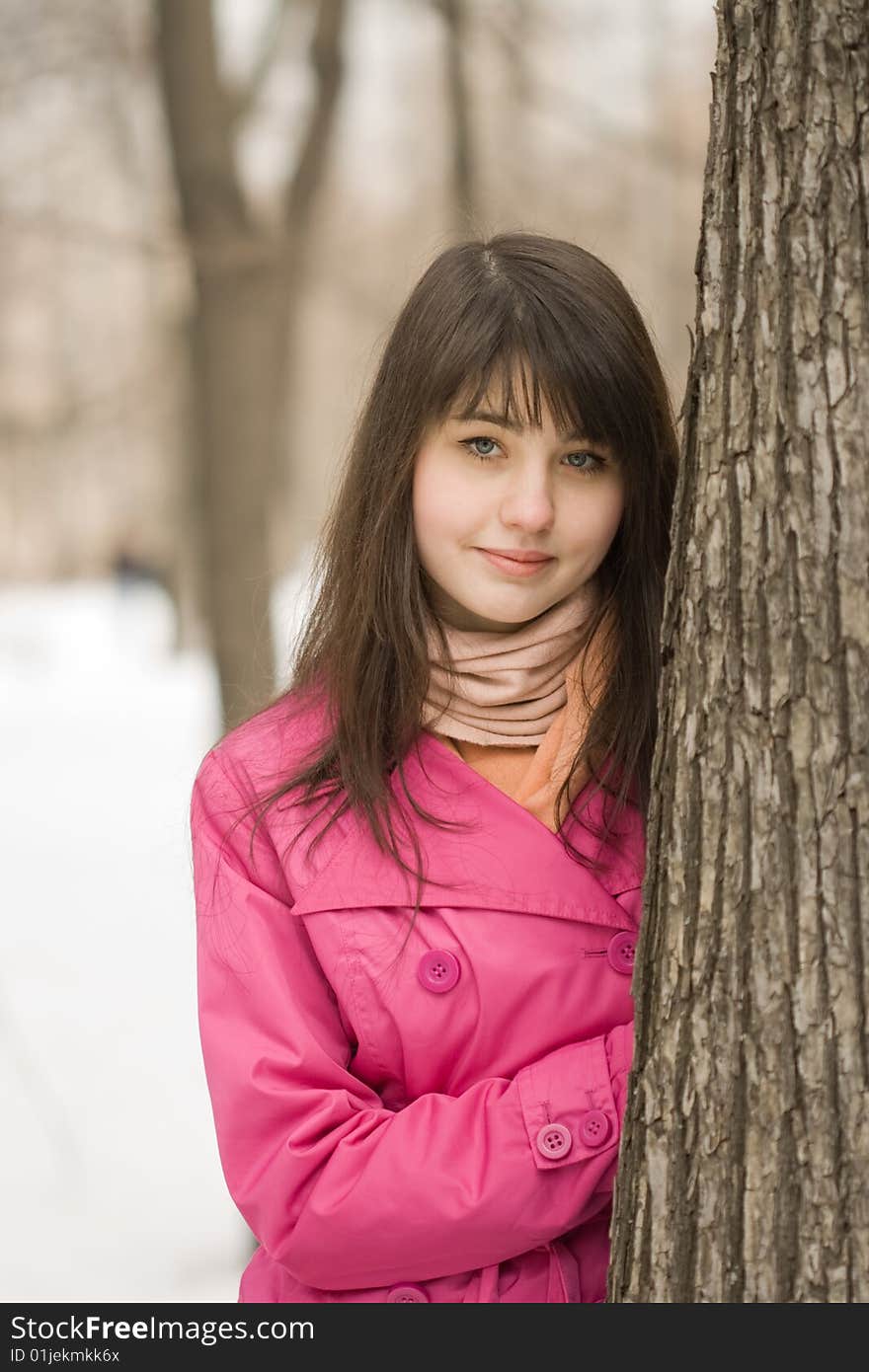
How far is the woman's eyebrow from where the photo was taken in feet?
6.55

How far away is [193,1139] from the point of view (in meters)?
5.66

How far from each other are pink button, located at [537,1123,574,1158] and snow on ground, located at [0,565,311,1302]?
1217mm

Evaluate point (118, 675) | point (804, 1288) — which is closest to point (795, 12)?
point (804, 1288)

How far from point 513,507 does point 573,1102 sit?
2.39 feet

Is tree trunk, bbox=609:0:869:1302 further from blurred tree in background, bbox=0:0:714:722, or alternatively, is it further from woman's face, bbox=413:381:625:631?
blurred tree in background, bbox=0:0:714:722

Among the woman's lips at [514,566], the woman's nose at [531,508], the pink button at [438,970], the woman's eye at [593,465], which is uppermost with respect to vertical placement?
the woman's eye at [593,465]

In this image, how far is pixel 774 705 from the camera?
1.61m

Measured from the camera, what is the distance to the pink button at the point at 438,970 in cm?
199

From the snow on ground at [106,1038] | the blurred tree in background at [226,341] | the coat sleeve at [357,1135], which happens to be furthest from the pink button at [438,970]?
the blurred tree in background at [226,341]

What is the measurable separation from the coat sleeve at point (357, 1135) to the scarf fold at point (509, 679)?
1.15 feet

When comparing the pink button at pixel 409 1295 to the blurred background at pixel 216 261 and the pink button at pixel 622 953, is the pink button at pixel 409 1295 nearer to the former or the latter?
the pink button at pixel 622 953

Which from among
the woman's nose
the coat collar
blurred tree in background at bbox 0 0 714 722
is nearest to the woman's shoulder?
the coat collar

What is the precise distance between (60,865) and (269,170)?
4780mm
